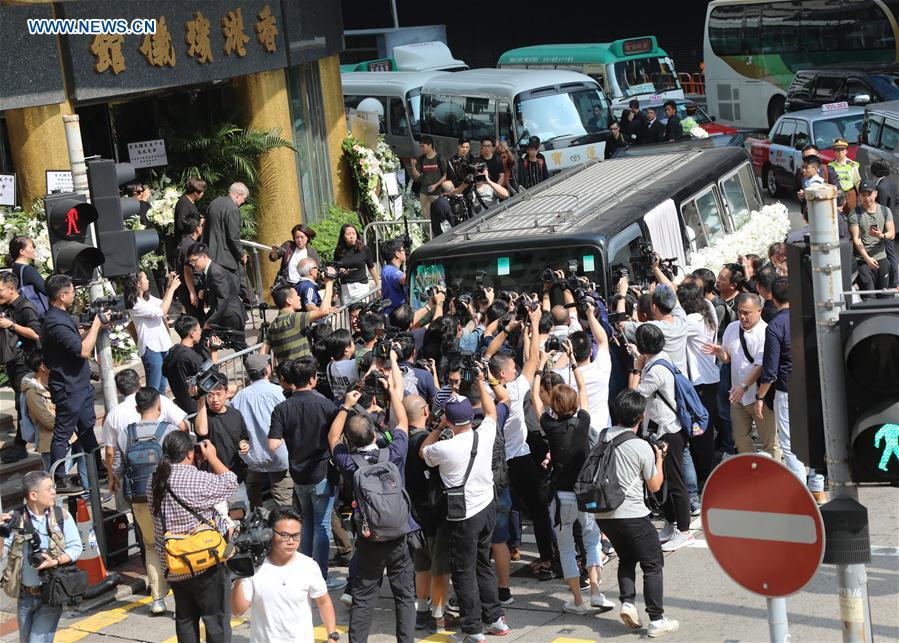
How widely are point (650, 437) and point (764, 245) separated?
695 cm

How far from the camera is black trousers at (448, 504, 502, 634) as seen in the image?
27.0 feet

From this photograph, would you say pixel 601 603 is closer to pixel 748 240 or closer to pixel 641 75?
pixel 748 240

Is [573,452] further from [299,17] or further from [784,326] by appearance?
[299,17]

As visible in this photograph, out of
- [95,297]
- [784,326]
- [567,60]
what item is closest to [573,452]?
[784,326]

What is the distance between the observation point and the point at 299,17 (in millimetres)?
19734

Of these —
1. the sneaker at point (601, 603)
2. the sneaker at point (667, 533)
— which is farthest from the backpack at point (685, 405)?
the sneaker at point (601, 603)

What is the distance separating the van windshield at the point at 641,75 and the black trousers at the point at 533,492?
24.1 metres

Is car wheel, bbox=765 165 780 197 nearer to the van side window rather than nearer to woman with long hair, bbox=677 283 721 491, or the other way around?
the van side window

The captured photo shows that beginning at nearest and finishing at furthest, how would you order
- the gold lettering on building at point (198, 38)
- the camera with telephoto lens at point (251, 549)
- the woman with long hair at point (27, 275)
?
the camera with telephoto lens at point (251, 549), the woman with long hair at point (27, 275), the gold lettering on building at point (198, 38)

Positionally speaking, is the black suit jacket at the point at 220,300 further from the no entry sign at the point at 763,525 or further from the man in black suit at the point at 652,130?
the man in black suit at the point at 652,130

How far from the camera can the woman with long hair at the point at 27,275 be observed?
11.9 meters

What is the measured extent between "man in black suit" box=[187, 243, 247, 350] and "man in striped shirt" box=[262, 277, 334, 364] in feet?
5.45

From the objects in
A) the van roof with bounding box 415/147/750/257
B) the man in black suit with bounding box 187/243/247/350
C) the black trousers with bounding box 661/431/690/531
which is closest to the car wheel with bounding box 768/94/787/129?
the van roof with bounding box 415/147/750/257

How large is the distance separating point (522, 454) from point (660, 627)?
5.28 feet
